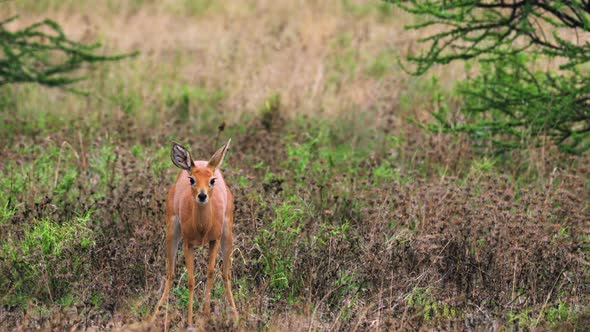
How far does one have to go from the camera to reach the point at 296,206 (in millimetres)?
7367

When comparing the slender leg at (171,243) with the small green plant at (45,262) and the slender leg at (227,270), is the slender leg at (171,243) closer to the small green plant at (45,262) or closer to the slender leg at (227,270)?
the slender leg at (227,270)

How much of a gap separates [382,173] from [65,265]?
333cm

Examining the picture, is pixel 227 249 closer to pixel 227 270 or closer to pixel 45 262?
pixel 227 270

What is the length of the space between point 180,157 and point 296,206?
2489 mm

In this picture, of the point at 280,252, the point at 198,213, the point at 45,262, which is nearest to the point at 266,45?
the point at 280,252

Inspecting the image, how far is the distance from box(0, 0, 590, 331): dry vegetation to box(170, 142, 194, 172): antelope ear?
894 millimetres

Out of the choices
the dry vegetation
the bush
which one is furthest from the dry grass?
the bush

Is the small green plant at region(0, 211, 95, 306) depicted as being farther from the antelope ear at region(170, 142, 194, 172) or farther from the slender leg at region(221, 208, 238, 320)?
the antelope ear at region(170, 142, 194, 172)

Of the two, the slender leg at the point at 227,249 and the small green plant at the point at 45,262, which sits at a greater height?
the slender leg at the point at 227,249

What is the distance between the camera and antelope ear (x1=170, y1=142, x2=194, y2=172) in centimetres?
495

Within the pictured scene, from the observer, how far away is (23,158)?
27.7 ft

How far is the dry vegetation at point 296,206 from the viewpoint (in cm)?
579

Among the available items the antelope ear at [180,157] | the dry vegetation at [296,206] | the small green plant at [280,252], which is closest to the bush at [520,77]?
the dry vegetation at [296,206]

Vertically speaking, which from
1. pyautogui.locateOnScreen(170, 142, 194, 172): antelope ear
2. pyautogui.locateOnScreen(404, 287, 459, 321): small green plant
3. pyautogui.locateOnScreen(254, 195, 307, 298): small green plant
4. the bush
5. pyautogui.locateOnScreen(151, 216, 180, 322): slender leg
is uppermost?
the bush
